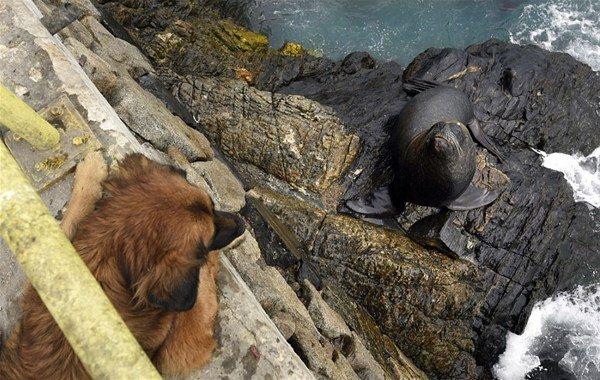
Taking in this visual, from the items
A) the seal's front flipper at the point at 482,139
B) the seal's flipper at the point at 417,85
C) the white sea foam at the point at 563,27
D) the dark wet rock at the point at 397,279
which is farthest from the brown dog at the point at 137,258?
the white sea foam at the point at 563,27

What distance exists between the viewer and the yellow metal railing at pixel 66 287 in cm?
152

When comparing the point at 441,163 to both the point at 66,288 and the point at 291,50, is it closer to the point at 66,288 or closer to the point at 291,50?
the point at 291,50

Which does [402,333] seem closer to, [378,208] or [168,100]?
[378,208]

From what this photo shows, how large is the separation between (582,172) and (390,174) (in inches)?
125

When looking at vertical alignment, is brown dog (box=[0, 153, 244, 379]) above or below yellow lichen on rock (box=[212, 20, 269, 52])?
above

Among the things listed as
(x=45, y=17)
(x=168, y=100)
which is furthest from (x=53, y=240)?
(x=168, y=100)

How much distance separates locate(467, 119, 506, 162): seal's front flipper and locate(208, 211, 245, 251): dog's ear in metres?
5.08

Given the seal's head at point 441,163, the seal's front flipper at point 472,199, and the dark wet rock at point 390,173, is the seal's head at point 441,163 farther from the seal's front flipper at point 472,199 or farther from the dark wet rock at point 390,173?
the dark wet rock at point 390,173

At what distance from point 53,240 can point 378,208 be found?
17.2ft

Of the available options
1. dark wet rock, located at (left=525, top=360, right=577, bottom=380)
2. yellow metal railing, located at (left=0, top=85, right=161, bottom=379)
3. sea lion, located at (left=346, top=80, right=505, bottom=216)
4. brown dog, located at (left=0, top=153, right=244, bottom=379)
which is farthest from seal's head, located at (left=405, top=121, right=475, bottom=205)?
yellow metal railing, located at (left=0, top=85, right=161, bottom=379)

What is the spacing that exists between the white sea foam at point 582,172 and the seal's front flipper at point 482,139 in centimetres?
93

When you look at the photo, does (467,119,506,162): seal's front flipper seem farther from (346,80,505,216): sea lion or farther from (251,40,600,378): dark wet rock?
(251,40,600,378): dark wet rock

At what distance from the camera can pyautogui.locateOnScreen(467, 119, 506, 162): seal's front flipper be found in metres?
7.10

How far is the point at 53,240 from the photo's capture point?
1692 millimetres
